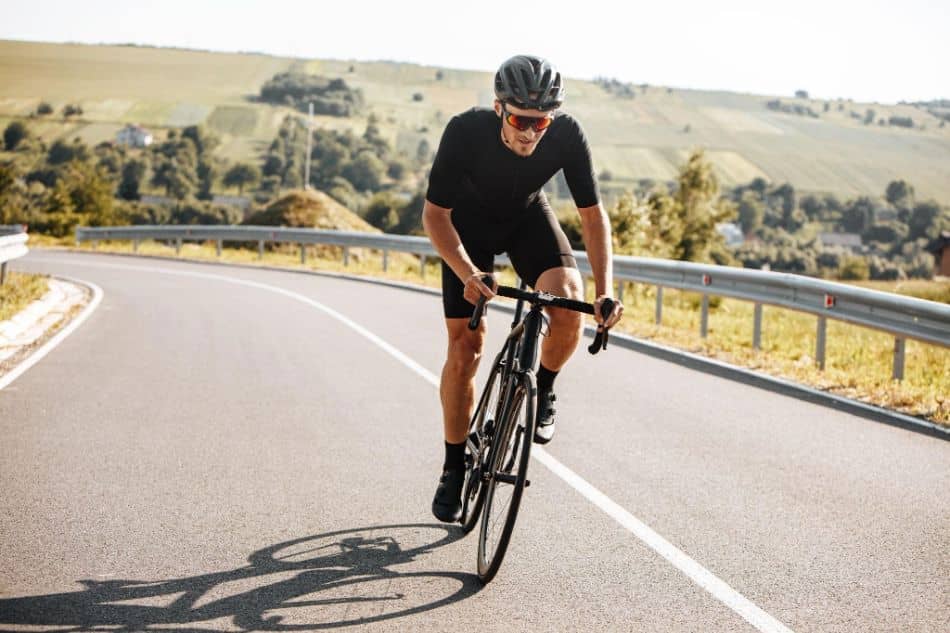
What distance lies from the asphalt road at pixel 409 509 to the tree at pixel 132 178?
109 metres

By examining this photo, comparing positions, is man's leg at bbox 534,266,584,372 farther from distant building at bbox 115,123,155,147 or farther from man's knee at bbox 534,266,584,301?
distant building at bbox 115,123,155,147

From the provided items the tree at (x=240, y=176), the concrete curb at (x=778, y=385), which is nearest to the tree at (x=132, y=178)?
the tree at (x=240, y=176)

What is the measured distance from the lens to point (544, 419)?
512cm

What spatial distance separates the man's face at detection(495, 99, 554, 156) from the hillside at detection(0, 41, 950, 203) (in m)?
131

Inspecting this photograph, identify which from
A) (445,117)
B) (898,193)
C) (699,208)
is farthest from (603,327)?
(445,117)

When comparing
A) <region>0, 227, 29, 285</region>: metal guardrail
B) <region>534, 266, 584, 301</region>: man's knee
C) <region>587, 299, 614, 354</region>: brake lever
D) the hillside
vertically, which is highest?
the hillside

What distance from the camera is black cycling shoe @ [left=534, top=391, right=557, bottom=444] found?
510 centimetres

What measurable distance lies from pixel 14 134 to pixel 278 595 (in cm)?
13223

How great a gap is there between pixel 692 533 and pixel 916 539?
100 cm

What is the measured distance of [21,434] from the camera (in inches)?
279

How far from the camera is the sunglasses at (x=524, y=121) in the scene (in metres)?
4.51

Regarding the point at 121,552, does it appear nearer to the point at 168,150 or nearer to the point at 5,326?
the point at 5,326

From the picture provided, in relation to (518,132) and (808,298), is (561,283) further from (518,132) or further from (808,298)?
(808,298)

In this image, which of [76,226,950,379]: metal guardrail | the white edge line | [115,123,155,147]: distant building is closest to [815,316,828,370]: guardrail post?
[76,226,950,379]: metal guardrail
